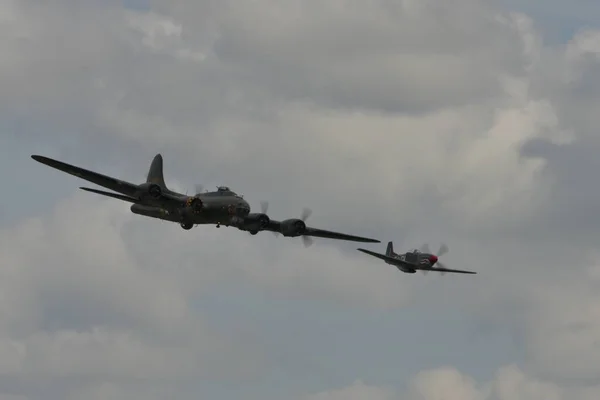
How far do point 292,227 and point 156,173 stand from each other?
54.2ft

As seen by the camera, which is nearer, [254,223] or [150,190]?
[150,190]

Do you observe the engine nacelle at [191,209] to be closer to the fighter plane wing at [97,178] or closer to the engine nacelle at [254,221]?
the fighter plane wing at [97,178]

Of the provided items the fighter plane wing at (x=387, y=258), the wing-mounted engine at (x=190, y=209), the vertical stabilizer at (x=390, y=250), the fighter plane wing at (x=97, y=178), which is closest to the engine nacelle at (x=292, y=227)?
the wing-mounted engine at (x=190, y=209)

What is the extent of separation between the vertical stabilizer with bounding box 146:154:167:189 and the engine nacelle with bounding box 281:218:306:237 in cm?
1393

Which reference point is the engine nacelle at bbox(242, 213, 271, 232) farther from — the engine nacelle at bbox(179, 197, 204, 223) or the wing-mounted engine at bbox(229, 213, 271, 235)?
the engine nacelle at bbox(179, 197, 204, 223)

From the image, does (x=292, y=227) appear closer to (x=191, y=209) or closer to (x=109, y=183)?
(x=191, y=209)

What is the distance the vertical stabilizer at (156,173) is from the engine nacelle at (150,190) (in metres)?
10.4

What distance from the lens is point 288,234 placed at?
12588 cm

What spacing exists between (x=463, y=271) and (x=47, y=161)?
67.8 m

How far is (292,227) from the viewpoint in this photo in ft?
411

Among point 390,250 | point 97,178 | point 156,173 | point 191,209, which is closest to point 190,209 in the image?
point 191,209

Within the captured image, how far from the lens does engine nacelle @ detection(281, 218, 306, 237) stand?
125 metres

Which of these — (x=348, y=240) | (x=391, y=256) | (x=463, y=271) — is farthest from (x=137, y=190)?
(x=391, y=256)

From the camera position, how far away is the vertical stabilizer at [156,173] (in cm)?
12888
